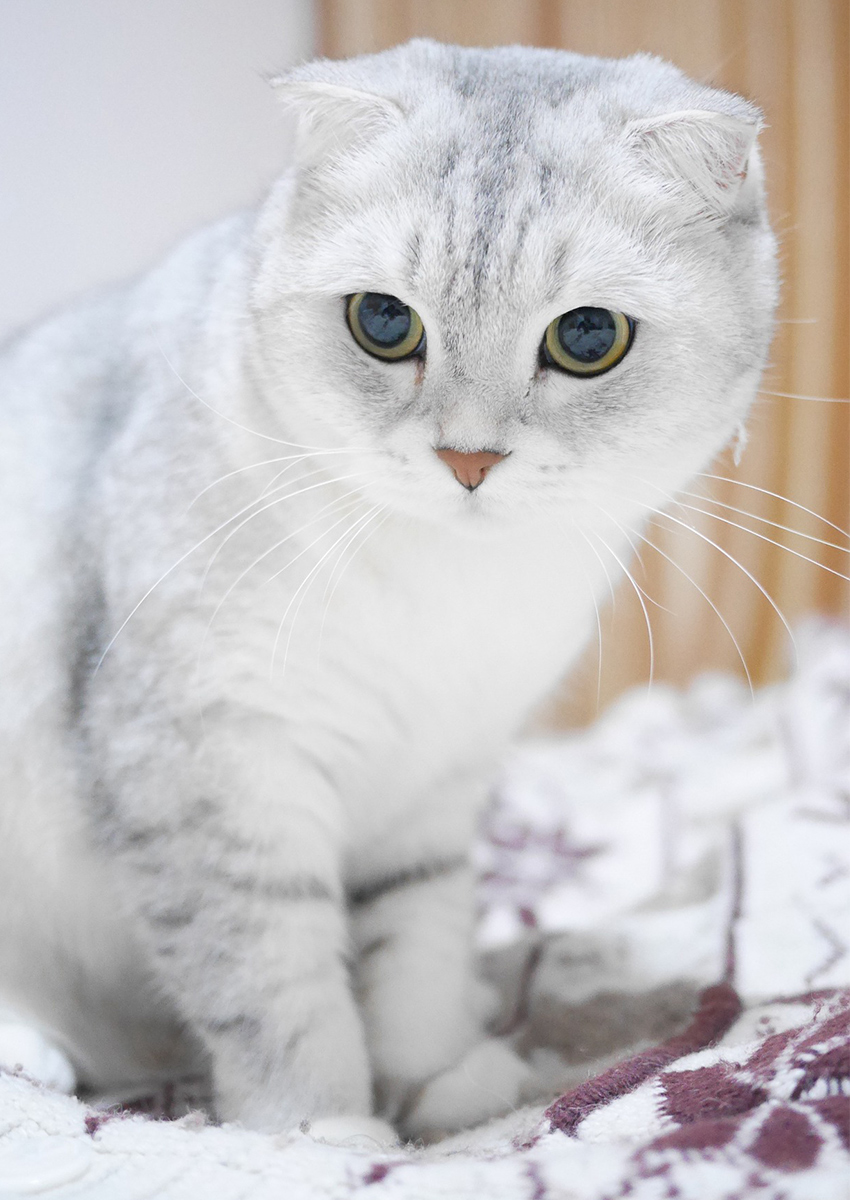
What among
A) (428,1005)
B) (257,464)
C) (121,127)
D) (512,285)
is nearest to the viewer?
(512,285)

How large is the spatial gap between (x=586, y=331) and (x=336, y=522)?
0.89ft

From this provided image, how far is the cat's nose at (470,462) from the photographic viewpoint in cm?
83

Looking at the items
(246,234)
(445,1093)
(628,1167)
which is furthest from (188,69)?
(628,1167)

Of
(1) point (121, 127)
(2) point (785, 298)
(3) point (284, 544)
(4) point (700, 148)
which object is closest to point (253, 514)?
(3) point (284, 544)

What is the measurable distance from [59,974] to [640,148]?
98 centimetres

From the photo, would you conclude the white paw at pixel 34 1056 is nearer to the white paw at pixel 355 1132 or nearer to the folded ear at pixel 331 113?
the white paw at pixel 355 1132

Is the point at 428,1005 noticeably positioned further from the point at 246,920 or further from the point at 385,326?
the point at 385,326

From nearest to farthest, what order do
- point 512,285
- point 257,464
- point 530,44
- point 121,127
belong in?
point 512,285 → point 257,464 → point 121,127 → point 530,44

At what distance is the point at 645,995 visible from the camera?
117 cm

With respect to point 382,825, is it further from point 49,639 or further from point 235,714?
point 49,639

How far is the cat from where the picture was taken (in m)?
0.86

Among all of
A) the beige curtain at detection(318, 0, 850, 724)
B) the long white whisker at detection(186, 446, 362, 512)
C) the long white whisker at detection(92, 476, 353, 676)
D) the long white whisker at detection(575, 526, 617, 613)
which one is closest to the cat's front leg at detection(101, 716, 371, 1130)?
the long white whisker at detection(92, 476, 353, 676)

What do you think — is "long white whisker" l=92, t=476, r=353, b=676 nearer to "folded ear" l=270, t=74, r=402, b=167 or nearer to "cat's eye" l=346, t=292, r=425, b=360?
"cat's eye" l=346, t=292, r=425, b=360

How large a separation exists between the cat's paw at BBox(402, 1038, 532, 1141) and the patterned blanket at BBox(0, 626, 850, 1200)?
0.03m
